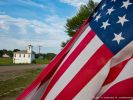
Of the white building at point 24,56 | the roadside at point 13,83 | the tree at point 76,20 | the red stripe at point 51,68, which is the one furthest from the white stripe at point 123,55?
the white building at point 24,56

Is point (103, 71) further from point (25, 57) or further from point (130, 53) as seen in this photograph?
point (25, 57)

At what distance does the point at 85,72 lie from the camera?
8.45ft

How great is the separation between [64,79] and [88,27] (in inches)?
18.0

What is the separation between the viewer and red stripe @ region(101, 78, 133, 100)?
2.43m

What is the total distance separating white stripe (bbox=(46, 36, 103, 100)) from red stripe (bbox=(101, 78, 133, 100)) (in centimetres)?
28

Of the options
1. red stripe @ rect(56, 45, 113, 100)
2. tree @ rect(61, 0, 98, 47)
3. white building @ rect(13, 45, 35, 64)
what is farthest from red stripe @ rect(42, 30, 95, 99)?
white building @ rect(13, 45, 35, 64)

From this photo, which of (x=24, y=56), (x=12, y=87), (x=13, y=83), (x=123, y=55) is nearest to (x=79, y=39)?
(x=123, y=55)

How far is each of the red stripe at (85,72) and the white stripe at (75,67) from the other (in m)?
0.03

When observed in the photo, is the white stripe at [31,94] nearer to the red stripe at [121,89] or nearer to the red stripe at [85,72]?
the red stripe at [85,72]

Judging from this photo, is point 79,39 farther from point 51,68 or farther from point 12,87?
point 12,87

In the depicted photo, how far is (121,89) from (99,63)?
25cm

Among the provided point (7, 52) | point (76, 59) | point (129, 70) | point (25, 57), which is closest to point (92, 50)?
point (76, 59)

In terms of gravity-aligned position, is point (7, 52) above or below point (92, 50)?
above

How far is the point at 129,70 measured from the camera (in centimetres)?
250
